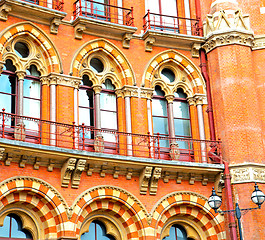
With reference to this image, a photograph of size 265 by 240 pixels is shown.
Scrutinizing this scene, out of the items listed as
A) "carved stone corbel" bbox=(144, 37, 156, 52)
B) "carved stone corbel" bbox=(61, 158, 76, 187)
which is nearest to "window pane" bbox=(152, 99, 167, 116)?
"carved stone corbel" bbox=(144, 37, 156, 52)

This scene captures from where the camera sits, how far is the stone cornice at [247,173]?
21.0 m

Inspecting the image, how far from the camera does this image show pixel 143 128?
70.9 feet

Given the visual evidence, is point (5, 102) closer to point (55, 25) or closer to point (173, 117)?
Answer: point (55, 25)

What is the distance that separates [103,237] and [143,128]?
4.15 metres

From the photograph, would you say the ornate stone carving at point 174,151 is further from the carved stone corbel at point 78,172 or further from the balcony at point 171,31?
the balcony at point 171,31

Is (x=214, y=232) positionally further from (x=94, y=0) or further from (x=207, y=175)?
(x=94, y=0)

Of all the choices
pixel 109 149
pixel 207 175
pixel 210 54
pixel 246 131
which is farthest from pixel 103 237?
pixel 210 54

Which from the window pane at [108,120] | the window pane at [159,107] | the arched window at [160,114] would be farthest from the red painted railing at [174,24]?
the window pane at [108,120]

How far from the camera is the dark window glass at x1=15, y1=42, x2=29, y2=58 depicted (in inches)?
816

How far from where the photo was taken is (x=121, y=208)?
795 inches

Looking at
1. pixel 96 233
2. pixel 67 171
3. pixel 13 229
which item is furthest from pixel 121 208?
pixel 13 229

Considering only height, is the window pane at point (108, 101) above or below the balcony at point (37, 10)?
below

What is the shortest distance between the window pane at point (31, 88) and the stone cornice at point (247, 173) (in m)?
7.26

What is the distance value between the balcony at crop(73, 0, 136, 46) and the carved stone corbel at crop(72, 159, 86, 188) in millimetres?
4921
